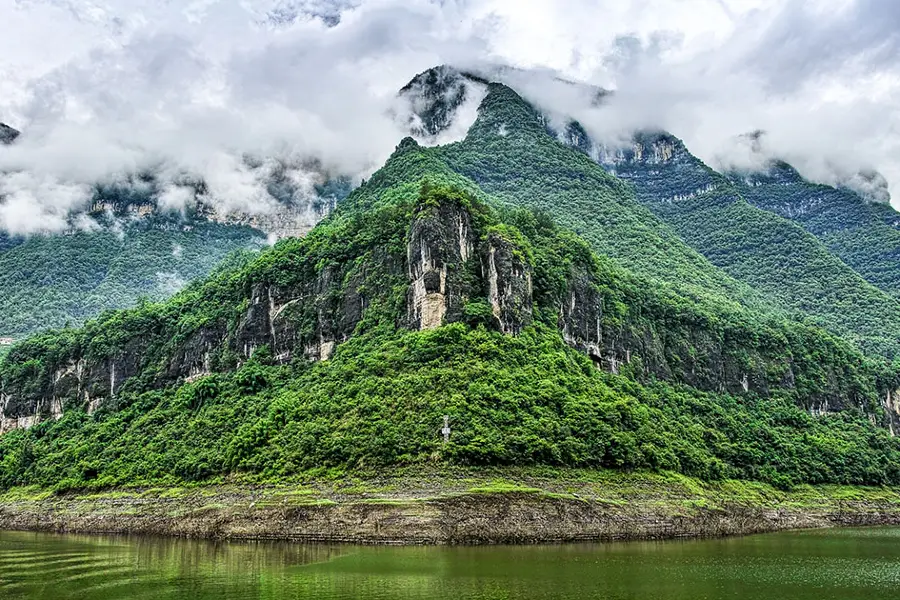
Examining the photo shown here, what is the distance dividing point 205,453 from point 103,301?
413ft

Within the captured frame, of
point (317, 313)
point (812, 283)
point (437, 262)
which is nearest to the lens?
point (437, 262)

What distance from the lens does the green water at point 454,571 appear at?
39500mm

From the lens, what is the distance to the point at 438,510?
206 ft

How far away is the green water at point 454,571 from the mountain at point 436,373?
1468cm

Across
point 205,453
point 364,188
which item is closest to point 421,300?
point 205,453

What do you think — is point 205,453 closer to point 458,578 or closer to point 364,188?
point 458,578

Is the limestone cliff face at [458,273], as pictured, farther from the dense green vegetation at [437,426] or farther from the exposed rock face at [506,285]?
the dense green vegetation at [437,426]

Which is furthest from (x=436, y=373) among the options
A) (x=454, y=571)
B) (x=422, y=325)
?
(x=454, y=571)

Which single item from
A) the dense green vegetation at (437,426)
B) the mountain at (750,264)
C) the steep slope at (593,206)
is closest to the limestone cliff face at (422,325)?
the dense green vegetation at (437,426)

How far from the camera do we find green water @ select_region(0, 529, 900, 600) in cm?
3950

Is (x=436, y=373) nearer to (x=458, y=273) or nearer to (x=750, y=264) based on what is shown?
(x=458, y=273)

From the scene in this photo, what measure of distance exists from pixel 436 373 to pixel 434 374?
0.22m

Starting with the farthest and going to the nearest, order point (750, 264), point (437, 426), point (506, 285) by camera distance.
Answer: point (750, 264), point (506, 285), point (437, 426)

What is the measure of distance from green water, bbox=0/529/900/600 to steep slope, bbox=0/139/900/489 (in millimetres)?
14837
